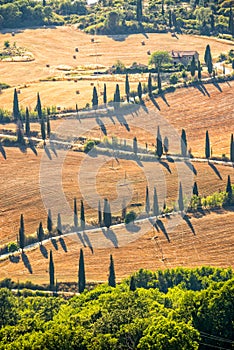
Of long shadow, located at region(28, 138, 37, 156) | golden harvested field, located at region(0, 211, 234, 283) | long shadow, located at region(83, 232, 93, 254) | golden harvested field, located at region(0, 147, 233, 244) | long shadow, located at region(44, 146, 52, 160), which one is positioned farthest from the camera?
long shadow, located at region(28, 138, 37, 156)

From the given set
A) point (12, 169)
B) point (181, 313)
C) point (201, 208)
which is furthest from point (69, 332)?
point (12, 169)

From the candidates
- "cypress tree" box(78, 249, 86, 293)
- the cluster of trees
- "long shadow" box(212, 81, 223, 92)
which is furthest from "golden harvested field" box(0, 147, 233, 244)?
"long shadow" box(212, 81, 223, 92)

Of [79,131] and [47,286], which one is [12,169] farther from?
[47,286]

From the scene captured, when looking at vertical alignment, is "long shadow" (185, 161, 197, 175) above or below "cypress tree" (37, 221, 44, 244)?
below

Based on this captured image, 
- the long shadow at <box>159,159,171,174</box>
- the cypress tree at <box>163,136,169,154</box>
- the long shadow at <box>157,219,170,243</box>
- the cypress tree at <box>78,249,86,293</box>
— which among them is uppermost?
the cypress tree at <box>78,249,86,293</box>

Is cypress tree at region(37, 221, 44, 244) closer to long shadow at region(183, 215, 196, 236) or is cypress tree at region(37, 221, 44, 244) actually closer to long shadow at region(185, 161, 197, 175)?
long shadow at region(183, 215, 196, 236)

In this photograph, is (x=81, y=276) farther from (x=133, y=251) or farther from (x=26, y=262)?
(x=133, y=251)

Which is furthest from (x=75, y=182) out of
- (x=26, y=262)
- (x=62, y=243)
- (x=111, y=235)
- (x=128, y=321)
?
(x=128, y=321)
